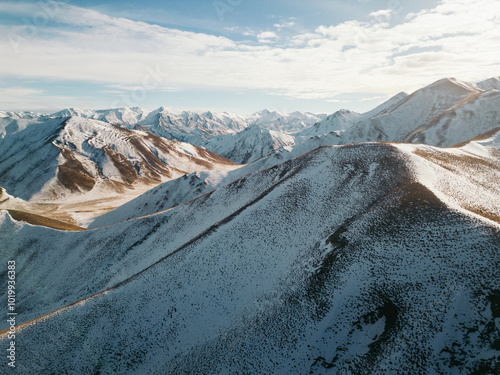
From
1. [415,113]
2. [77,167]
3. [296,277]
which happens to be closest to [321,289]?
[296,277]

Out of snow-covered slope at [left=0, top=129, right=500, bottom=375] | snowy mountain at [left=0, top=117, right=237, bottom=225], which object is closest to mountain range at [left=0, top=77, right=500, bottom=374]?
snow-covered slope at [left=0, top=129, right=500, bottom=375]

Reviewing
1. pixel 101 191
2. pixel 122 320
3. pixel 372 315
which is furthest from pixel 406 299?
pixel 101 191

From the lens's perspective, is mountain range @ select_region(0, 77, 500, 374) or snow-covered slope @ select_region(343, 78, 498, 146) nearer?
mountain range @ select_region(0, 77, 500, 374)

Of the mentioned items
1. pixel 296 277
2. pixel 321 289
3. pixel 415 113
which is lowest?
pixel 296 277

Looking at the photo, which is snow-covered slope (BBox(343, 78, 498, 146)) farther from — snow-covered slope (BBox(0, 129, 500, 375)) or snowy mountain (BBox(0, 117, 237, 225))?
snow-covered slope (BBox(0, 129, 500, 375))

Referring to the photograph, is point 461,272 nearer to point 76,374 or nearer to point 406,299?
point 406,299

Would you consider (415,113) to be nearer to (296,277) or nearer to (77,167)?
(296,277)

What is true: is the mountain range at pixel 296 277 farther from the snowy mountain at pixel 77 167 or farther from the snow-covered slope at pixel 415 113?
the snow-covered slope at pixel 415 113
